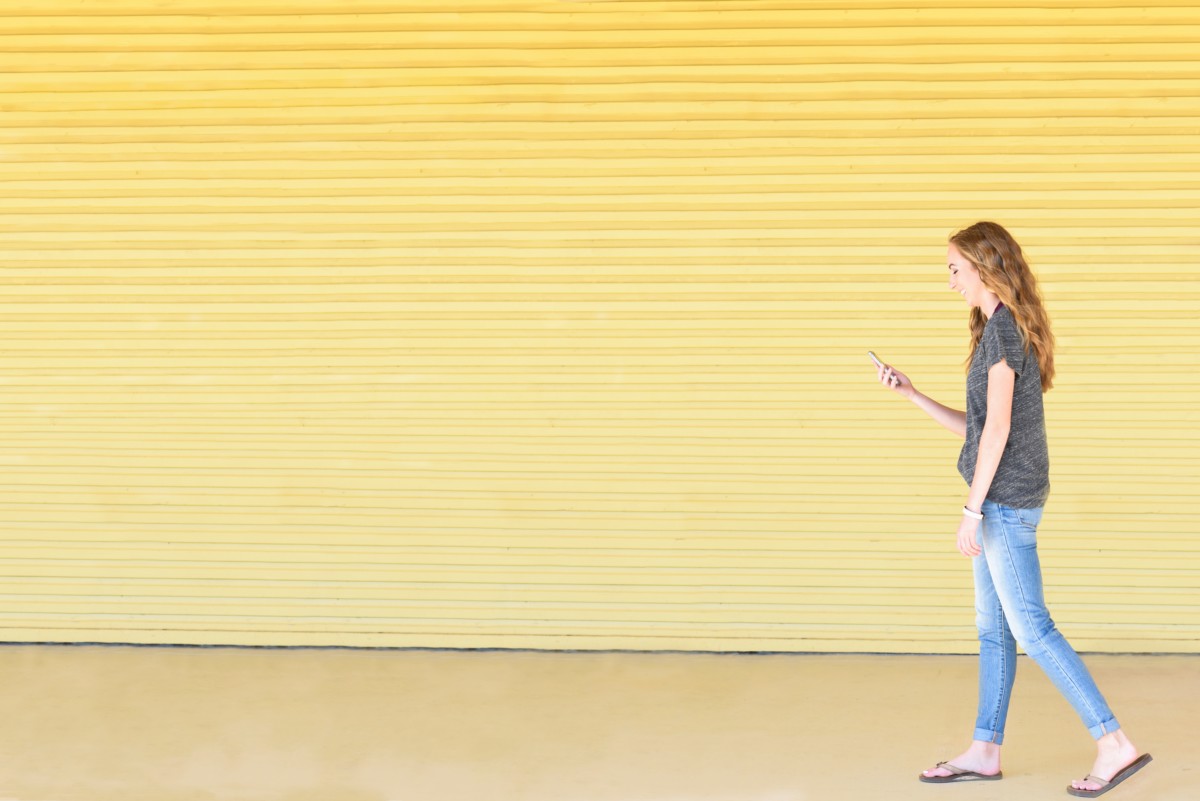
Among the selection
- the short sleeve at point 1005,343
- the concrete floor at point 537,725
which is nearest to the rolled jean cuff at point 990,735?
the concrete floor at point 537,725

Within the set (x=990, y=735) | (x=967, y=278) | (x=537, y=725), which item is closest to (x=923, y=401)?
(x=967, y=278)

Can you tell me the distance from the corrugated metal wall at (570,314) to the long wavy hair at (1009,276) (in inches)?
46.8

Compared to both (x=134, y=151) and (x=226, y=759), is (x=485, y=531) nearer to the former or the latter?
(x=226, y=759)

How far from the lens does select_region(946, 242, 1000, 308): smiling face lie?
3525 mm

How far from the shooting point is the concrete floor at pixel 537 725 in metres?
3.85

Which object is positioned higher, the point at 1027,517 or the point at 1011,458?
the point at 1011,458

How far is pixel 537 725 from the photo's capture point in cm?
438

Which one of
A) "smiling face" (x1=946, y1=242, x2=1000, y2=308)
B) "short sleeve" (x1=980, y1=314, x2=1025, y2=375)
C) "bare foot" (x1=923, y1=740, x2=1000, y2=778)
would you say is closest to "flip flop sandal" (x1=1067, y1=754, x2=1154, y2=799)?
"bare foot" (x1=923, y1=740, x2=1000, y2=778)

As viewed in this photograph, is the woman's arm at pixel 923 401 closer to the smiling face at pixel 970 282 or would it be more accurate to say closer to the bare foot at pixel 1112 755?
the smiling face at pixel 970 282

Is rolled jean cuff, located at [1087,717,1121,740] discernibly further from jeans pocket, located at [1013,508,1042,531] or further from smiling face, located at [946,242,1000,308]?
smiling face, located at [946,242,1000,308]

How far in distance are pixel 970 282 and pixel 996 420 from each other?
368 mm

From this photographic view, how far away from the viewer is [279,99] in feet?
15.5

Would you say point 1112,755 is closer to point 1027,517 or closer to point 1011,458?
point 1027,517

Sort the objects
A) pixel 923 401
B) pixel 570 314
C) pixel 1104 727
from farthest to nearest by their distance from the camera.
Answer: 1. pixel 570 314
2. pixel 923 401
3. pixel 1104 727
